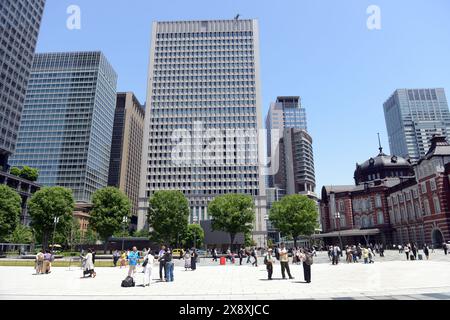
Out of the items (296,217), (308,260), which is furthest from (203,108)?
(308,260)

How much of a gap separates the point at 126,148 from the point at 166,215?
12113cm

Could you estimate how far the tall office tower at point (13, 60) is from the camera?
8556cm

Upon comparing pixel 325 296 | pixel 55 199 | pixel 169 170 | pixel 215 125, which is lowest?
pixel 325 296

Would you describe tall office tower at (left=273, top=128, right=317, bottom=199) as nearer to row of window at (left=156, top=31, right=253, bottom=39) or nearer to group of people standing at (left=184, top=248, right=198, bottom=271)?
row of window at (left=156, top=31, right=253, bottom=39)

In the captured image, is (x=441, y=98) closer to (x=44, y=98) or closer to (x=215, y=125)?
(x=215, y=125)

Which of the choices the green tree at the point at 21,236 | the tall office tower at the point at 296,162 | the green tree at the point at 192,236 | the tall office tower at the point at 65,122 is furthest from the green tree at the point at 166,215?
the tall office tower at the point at 296,162

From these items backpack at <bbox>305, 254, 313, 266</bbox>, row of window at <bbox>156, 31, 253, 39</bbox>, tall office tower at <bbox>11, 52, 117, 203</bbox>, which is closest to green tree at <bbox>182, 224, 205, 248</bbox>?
backpack at <bbox>305, 254, 313, 266</bbox>

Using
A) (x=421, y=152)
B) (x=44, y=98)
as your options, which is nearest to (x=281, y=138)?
(x=421, y=152)

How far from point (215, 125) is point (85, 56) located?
3378 inches

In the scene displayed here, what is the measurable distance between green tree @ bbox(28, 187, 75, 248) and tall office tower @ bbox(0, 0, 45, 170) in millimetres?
40515

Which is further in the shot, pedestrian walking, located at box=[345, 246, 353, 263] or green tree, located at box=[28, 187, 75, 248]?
green tree, located at box=[28, 187, 75, 248]

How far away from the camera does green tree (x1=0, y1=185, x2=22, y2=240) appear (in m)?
50.7

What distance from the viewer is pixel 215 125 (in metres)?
104

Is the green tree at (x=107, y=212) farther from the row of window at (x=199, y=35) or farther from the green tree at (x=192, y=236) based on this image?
the row of window at (x=199, y=35)
